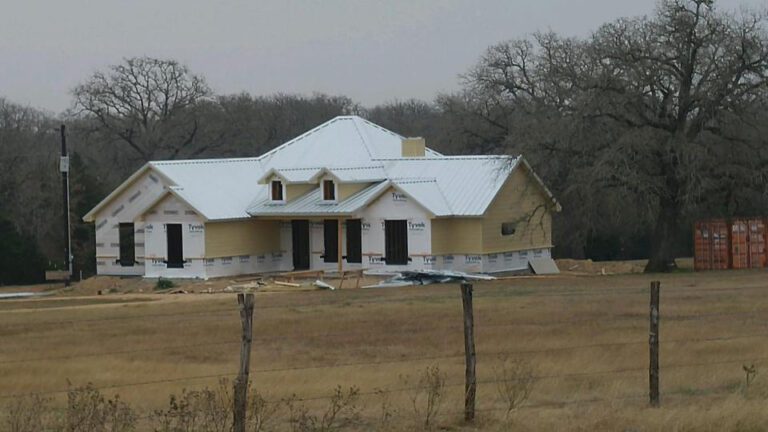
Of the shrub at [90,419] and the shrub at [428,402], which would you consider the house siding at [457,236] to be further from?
the shrub at [90,419]

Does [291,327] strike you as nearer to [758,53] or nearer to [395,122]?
[758,53]

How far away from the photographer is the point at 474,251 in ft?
158

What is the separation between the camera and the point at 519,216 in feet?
165

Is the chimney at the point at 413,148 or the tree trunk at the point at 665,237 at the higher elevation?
the chimney at the point at 413,148

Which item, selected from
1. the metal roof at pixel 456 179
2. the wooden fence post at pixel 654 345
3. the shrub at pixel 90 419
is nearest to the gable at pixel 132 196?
the metal roof at pixel 456 179

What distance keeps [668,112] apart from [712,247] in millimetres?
6804

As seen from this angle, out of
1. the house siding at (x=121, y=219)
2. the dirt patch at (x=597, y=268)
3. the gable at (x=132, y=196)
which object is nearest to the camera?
the dirt patch at (x=597, y=268)

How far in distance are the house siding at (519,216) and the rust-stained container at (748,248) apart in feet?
24.0

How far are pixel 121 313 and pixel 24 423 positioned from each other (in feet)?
69.9

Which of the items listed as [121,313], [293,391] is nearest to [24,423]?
[293,391]

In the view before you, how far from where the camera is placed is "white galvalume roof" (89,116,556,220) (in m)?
48.7

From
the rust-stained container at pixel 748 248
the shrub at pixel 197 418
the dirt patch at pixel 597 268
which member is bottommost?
the shrub at pixel 197 418

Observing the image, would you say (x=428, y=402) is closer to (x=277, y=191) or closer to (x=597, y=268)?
(x=277, y=191)

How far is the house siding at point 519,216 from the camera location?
160 ft
